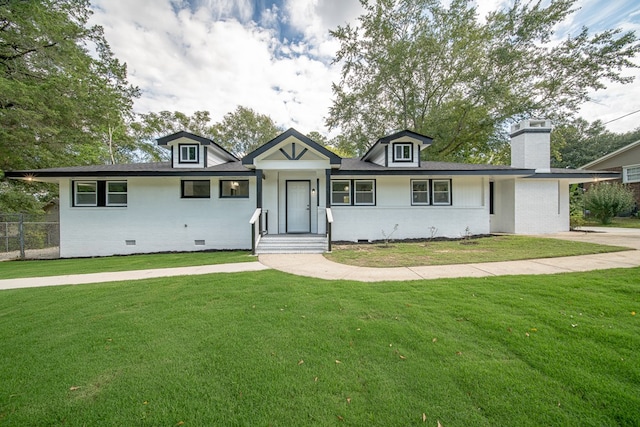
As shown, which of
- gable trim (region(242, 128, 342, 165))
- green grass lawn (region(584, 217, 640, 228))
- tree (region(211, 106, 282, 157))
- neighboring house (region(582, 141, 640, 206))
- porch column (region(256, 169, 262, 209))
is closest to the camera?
gable trim (region(242, 128, 342, 165))

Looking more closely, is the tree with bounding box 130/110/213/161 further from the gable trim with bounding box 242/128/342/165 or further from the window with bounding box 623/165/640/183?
the window with bounding box 623/165/640/183

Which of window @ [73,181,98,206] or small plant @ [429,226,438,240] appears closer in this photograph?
window @ [73,181,98,206]

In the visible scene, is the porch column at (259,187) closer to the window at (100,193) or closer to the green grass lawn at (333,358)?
the green grass lawn at (333,358)

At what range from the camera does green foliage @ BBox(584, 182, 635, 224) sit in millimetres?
14867

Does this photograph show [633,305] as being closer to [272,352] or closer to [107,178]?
[272,352]

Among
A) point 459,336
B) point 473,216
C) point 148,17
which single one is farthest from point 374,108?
point 459,336

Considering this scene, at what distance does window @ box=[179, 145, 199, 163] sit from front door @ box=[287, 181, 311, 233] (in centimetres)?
455

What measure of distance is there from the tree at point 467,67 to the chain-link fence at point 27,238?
1960cm

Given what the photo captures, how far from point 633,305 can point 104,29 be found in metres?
24.6

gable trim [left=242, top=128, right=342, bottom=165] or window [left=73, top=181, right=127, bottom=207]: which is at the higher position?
gable trim [left=242, top=128, right=342, bottom=165]

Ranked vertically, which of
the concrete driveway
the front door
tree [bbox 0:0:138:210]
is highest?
tree [bbox 0:0:138:210]

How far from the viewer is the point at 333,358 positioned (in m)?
2.68

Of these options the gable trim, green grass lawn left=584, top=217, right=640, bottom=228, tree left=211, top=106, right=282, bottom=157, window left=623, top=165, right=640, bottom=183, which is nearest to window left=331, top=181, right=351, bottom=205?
Result: the gable trim

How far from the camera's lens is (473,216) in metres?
11.6
